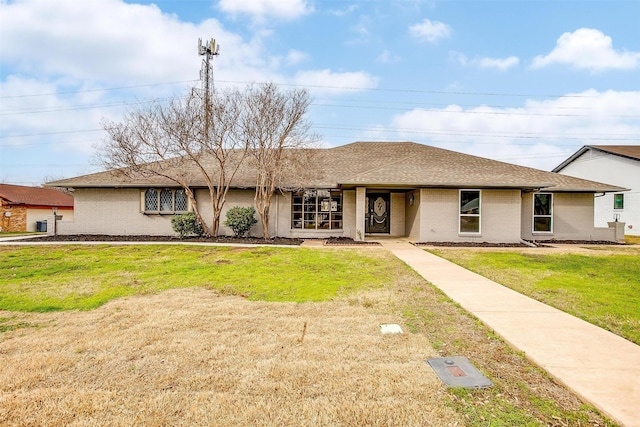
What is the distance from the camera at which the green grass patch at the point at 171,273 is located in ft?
19.1

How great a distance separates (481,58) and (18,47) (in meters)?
24.5

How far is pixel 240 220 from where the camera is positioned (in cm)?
1490

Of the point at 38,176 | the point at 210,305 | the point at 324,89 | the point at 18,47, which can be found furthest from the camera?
the point at 38,176

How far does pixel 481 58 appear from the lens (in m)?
19.6

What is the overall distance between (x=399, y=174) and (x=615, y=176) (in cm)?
1946

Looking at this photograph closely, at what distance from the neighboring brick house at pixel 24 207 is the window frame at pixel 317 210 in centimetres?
2165

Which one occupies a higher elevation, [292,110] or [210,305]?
[292,110]

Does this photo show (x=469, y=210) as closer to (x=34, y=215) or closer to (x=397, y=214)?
(x=397, y=214)

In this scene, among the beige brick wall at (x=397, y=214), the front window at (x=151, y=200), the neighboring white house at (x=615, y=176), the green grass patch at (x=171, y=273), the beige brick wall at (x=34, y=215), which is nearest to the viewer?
the green grass patch at (x=171, y=273)

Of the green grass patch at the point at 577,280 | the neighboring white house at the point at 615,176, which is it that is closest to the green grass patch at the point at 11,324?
the green grass patch at the point at 577,280

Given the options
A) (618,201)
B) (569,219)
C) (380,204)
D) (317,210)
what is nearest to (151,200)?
(317,210)

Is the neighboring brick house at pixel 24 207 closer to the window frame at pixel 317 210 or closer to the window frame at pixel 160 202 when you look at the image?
the window frame at pixel 160 202

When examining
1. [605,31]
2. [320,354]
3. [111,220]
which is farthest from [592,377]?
[605,31]

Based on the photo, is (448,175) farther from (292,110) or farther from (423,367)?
(423,367)
